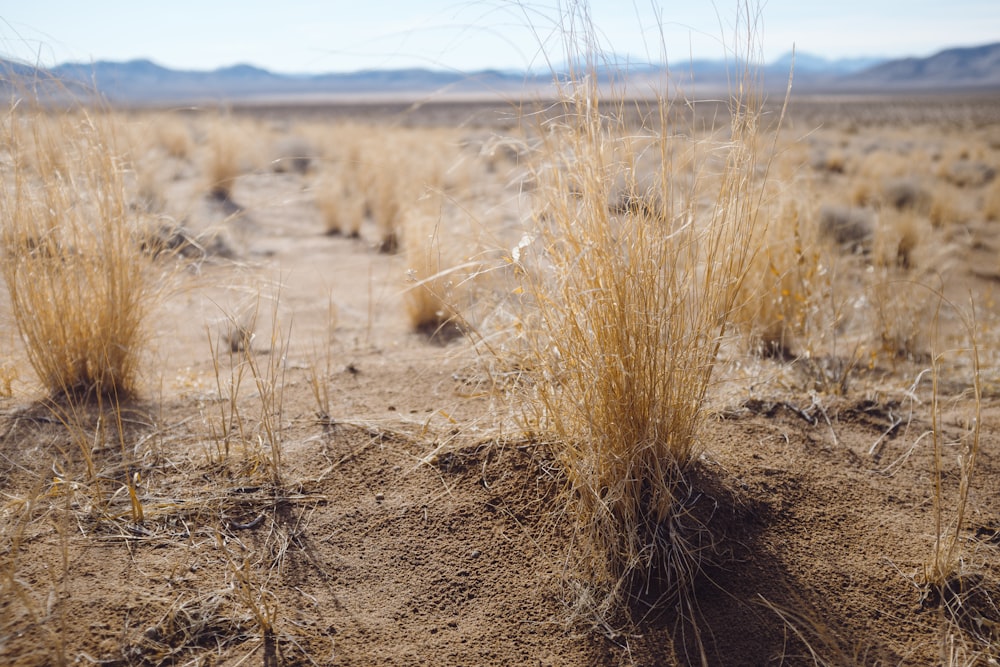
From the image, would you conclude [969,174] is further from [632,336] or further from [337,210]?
[632,336]

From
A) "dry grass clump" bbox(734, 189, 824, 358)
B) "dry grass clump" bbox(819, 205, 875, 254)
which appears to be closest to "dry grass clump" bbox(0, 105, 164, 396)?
"dry grass clump" bbox(734, 189, 824, 358)

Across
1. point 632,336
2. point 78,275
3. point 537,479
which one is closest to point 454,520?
point 537,479

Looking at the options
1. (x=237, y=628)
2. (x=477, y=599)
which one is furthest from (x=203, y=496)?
(x=477, y=599)

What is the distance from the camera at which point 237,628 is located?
1677 mm

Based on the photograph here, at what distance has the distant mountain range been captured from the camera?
2031mm

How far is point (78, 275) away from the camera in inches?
106

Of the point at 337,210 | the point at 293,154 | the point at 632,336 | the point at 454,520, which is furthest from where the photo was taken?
the point at 293,154

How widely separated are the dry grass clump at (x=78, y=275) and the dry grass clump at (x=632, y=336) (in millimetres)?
1702

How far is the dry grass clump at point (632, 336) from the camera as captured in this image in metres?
1.83

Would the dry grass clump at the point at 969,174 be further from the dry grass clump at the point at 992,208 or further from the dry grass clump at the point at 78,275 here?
the dry grass clump at the point at 78,275

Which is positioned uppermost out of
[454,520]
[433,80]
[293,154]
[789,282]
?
[433,80]

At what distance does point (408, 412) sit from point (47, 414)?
51.4 inches

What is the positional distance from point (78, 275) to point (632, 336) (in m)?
2.13

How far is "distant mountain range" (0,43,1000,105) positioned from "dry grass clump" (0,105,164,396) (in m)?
0.21
